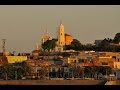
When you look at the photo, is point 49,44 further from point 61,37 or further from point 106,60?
point 106,60

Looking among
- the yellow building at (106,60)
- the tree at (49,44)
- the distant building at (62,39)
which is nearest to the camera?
the yellow building at (106,60)

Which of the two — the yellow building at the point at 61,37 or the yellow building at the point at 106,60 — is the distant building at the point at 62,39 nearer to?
the yellow building at the point at 61,37

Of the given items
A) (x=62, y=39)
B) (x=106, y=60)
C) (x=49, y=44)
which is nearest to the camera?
(x=106, y=60)

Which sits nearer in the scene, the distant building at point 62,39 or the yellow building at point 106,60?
the yellow building at point 106,60

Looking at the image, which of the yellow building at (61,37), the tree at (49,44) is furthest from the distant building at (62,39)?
the tree at (49,44)

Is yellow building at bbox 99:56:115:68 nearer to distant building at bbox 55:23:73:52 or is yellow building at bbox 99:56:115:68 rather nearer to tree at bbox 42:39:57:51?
tree at bbox 42:39:57:51

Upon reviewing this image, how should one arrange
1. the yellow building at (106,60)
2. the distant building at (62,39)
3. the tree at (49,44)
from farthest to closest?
the distant building at (62,39), the tree at (49,44), the yellow building at (106,60)

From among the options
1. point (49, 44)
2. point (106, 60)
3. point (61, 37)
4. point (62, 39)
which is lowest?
point (106, 60)

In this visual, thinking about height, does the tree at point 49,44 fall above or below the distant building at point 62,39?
below

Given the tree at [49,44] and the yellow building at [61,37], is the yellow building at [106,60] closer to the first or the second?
the tree at [49,44]

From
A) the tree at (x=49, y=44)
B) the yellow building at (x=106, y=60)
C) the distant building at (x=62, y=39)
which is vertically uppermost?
the distant building at (x=62, y=39)

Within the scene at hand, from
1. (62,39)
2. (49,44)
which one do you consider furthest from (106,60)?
(62,39)
